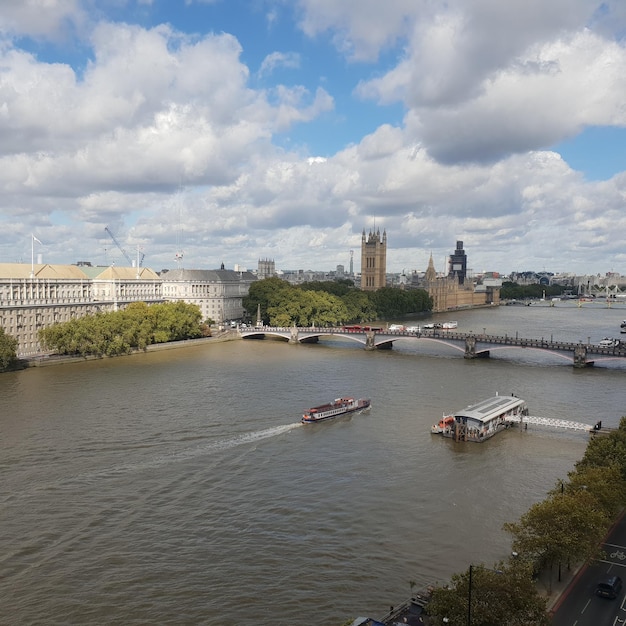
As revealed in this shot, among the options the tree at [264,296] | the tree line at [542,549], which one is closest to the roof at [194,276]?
the tree at [264,296]

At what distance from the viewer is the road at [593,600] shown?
19547mm

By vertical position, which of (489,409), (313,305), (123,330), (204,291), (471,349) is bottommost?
(489,409)

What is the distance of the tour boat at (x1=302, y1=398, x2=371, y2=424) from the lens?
4409 centimetres

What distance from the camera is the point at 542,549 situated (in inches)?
884

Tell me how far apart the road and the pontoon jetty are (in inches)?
643

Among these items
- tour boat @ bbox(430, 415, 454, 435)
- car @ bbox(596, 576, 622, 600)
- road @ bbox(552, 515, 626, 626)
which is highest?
tour boat @ bbox(430, 415, 454, 435)

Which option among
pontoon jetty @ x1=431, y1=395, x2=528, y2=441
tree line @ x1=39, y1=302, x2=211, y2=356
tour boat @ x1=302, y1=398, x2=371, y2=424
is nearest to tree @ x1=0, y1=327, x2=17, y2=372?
tree line @ x1=39, y1=302, x2=211, y2=356

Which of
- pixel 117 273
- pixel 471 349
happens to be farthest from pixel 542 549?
pixel 117 273

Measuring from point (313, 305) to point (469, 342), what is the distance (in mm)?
38980

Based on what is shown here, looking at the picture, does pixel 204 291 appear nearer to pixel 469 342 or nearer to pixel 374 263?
pixel 469 342

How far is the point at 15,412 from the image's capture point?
148 ft

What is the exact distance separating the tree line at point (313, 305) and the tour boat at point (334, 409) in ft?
180

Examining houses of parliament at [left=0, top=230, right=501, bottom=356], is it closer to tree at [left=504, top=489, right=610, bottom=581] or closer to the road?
tree at [left=504, top=489, right=610, bottom=581]

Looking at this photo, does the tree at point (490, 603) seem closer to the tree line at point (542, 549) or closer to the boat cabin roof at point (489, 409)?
the tree line at point (542, 549)
